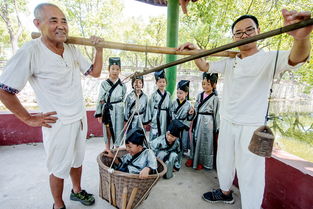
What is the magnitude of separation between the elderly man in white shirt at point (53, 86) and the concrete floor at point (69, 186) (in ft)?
1.88

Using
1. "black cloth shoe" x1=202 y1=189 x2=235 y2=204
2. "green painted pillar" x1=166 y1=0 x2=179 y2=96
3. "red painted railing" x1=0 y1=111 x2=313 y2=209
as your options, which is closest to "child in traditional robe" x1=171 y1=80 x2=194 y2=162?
"black cloth shoe" x1=202 y1=189 x2=235 y2=204

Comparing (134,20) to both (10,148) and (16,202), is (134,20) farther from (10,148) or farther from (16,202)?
(16,202)

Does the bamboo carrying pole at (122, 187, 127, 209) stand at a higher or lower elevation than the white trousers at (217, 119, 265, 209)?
lower

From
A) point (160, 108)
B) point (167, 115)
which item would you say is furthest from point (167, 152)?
Result: point (160, 108)

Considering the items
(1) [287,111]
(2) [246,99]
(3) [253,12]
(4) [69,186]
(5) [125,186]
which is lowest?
(1) [287,111]

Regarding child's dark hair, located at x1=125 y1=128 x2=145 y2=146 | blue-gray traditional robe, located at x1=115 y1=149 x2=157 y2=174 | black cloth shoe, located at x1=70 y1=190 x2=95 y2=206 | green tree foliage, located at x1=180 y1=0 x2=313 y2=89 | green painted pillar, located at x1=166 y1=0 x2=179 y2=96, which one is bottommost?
black cloth shoe, located at x1=70 y1=190 x2=95 y2=206

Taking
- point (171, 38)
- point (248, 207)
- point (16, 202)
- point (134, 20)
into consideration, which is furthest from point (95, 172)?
point (134, 20)

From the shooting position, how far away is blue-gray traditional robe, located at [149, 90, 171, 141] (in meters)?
3.47

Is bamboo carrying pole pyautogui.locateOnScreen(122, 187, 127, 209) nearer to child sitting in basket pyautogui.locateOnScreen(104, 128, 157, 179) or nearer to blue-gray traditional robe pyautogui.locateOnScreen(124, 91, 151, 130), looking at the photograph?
child sitting in basket pyautogui.locateOnScreen(104, 128, 157, 179)

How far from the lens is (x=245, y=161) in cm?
197

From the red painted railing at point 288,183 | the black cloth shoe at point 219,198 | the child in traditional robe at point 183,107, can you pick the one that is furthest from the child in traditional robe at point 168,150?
the red painted railing at point 288,183

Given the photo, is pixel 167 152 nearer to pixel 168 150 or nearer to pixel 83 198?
pixel 168 150

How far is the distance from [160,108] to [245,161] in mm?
1788

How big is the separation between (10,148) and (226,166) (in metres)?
4.05
